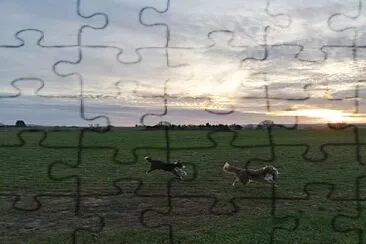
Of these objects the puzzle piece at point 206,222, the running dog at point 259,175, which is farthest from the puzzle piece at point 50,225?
the running dog at point 259,175

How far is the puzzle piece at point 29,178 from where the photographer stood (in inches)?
329

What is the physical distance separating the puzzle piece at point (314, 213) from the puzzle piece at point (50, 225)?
9.92 feet

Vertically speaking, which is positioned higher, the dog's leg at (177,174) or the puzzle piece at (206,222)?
the dog's leg at (177,174)

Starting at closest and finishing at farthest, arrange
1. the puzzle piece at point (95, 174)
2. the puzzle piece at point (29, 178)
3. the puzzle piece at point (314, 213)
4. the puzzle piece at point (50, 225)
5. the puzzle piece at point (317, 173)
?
the puzzle piece at point (29, 178) → the puzzle piece at point (50, 225) → the puzzle piece at point (314, 213) → the puzzle piece at point (95, 174) → the puzzle piece at point (317, 173)

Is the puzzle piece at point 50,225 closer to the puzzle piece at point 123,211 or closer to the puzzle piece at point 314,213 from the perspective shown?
the puzzle piece at point 123,211

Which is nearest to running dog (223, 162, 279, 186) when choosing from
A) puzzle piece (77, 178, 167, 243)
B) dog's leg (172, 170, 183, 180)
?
dog's leg (172, 170, 183, 180)

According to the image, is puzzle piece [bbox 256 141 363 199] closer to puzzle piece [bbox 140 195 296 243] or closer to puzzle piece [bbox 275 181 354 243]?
puzzle piece [bbox 275 181 354 243]

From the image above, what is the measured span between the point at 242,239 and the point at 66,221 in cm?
308

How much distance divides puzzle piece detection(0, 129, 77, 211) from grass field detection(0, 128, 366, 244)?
0.10 ft

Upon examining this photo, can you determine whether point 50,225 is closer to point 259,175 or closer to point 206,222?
point 206,222

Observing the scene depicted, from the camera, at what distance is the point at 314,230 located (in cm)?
991

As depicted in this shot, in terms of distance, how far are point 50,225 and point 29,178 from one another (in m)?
6.27

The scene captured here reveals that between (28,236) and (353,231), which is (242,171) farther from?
(28,236)

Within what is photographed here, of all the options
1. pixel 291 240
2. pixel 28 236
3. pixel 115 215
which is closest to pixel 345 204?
pixel 291 240
